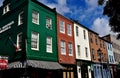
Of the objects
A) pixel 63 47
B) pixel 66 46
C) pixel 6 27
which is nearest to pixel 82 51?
pixel 66 46

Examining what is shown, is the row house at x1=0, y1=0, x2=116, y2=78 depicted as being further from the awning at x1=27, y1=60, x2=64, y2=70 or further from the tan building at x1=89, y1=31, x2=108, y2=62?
the tan building at x1=89, y1=31, x2=108, y2=62

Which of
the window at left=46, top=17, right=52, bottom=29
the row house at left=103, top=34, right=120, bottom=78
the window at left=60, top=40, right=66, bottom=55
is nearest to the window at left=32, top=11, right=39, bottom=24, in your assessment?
the window at left=46, top=17, right=52, bottom=29

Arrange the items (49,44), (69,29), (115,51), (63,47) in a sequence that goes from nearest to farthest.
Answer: (49,44), (63,47), (69,29), (115,51)

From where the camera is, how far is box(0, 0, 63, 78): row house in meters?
19.3

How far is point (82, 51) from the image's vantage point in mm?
30297

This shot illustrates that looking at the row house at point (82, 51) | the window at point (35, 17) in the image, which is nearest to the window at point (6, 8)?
the window at point (35, 17)

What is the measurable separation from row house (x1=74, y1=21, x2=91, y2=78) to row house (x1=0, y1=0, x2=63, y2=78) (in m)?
6.26

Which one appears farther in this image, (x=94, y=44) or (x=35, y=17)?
(x=94, y=44)

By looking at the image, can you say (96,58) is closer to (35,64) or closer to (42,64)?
(42,64)

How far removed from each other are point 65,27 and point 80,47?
17.4 ft

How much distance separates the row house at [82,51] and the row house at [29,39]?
626 centimetres

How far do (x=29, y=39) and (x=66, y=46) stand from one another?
8.03 meters

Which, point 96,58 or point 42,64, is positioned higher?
point 42,64

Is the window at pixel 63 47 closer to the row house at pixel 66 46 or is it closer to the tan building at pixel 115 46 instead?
the row house at pixel 66 46
